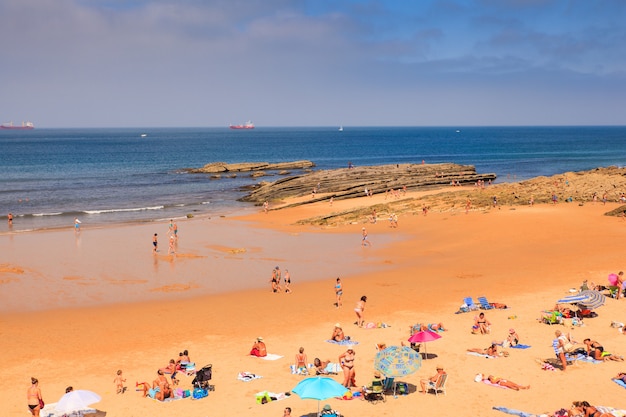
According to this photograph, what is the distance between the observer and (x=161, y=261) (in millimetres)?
34312

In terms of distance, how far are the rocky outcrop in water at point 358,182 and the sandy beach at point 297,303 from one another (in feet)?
56.5

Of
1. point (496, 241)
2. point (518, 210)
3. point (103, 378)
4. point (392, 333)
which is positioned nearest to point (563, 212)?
point (518, 210)

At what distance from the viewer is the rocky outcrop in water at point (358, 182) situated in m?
62.7

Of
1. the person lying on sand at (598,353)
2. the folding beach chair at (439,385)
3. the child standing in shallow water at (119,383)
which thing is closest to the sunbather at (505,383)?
the folding beach chair at (439,385)

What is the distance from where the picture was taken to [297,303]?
25.8 metres

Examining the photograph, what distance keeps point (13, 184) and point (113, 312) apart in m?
63.5

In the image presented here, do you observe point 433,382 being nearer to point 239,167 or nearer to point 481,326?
point 481,326

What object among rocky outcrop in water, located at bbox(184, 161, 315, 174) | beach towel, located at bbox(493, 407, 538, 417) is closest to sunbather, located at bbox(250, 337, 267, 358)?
beach towel, located at bbox(493, 407, 538, 417)

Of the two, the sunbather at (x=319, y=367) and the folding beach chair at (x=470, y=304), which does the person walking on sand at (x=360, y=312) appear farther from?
the sunbather at (x=319, y=367)

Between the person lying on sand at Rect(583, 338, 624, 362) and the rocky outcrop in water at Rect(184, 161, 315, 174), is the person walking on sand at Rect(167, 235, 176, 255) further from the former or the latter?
the rocky outcrop in water at Rect(184, 161, 315, 174)

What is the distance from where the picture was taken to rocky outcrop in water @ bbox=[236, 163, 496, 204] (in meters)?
62.7

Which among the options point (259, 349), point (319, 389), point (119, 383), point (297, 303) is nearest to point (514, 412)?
point (319, 389)

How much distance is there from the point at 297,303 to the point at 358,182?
1629 inches

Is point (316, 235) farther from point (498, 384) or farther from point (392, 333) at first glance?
point (498, 384)
